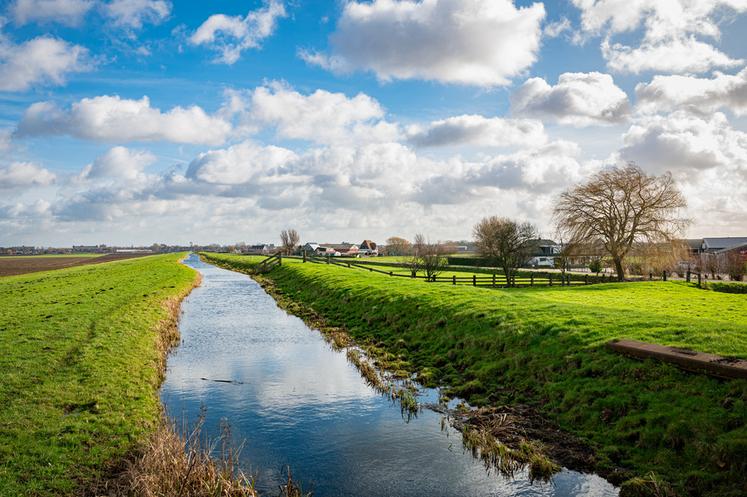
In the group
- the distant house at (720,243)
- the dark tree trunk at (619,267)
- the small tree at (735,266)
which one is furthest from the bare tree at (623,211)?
the distant house at (720,243)

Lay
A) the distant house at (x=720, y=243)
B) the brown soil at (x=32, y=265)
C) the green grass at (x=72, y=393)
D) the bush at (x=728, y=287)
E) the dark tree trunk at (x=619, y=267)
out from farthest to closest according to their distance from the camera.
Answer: the distant house at (x=720, y=243)
the brown soil at (x=32, y=265)
the dark tree trunk at (x=619, y=267)
the bush at (x=728, y=287)
the green grass at (x=72, y=393)

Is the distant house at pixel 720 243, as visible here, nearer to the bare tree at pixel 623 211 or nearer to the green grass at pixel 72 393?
the bare tree at pixel 623 211

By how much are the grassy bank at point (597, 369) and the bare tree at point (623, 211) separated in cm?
2008

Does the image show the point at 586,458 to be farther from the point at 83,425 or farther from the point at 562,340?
the point at 83,425

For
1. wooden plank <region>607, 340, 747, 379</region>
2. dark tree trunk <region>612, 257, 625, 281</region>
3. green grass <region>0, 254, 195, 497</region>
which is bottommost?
green grass <region>0, 254, 195, 497</region>

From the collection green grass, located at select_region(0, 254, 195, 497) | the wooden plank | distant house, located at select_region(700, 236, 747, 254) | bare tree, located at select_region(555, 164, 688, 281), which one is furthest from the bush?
distant house, located at select_region(700, 236, 747, 254)

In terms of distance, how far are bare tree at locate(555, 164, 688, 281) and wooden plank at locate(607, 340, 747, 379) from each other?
39.9 meters

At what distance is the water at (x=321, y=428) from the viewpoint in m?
10.5

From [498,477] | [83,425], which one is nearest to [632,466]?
[498,477]

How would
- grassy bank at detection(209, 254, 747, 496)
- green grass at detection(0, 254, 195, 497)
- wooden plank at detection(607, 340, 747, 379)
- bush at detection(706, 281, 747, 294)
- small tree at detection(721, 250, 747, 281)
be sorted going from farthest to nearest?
small tree at detection(721, 250, 747, 281) → bush at detection(706, 281, 747, 294) → wooden plank at detection(607, 340, 747, 379) → grassy bank at detection(209, 254, 747, 496) → green grass at detection(0, 254, 195, 497)

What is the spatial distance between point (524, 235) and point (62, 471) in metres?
60.7

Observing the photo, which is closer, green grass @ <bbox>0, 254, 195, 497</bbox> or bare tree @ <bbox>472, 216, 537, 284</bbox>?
green grass @ <bbox>0, 254, 195, 497</bbox>

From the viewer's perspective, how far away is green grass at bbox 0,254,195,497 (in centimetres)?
1040

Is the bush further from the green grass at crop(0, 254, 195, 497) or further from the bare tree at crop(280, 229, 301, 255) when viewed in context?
the bare tree at crop(280, 229, 301, 255)
